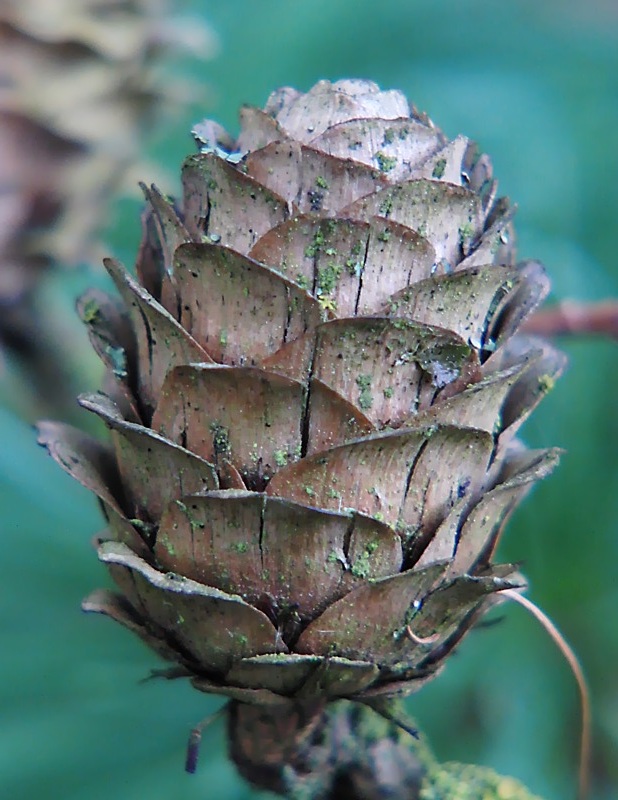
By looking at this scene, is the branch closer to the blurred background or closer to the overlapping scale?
the blurred background

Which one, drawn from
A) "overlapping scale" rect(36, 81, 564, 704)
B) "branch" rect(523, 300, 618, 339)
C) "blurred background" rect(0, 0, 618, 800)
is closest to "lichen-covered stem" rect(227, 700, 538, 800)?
"overlapping scale" rect(36, 81, 564, 704)

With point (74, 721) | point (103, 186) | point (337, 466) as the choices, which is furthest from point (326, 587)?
point (103, 186)

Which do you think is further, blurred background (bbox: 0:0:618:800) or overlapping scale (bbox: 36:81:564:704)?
blurred background (bbox: 0:0:618:800)

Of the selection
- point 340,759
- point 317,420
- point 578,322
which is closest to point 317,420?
point 317,420

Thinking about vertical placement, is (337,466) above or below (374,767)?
above

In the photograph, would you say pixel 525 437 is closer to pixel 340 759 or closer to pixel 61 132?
pixel 340 759

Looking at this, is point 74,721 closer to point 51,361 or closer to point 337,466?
point 51,361
